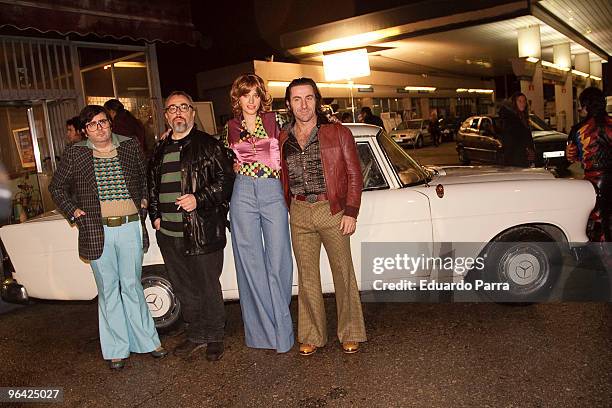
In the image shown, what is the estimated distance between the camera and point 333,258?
3.92 meters

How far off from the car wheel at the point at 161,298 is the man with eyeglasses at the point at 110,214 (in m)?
0.37

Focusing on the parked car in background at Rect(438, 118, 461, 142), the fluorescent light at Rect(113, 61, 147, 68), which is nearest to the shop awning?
the fluorescent light at Rect(113, 61, 147, 68)

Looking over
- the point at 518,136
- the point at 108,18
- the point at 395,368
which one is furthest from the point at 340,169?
the point at 108,18

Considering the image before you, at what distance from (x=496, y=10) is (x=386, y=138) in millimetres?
9502

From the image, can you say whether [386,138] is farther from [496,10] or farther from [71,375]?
[496,10]

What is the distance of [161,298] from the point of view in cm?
459

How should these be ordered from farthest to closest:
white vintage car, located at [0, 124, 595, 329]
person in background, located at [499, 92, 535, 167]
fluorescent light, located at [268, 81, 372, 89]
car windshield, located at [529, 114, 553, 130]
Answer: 1. fluorescent light, located at [268, 81, 372, 89]
2. car windshield, located at [529, 114, 553, 130]
3. person in background, located at [499, 92, 535, 167]
4. white vintage car, located at [0, 124, 595, 329]

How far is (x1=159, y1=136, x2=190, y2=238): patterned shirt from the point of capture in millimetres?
3947

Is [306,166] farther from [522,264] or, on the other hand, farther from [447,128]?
[447,128]

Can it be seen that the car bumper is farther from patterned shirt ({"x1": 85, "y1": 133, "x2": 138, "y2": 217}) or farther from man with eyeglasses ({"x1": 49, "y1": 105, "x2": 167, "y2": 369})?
patterned shirt ({"x1": 85, "y1": 133, "x2": 138, "y2": 217})

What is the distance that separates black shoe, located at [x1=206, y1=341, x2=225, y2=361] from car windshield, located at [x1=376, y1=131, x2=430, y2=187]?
1906mm

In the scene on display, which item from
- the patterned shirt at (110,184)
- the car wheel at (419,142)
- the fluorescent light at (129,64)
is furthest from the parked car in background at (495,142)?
the car wheel at (419,142)

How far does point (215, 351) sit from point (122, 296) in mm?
798

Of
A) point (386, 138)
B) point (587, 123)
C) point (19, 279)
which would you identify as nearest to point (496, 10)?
point (587, 123)
